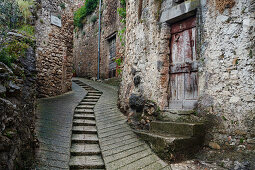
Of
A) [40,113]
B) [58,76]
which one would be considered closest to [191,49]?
[40,113]

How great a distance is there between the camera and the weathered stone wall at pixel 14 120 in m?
1.91

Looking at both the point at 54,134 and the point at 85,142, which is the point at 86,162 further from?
the point at 54,134

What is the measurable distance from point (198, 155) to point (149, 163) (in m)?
0.83

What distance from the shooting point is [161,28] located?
458cm

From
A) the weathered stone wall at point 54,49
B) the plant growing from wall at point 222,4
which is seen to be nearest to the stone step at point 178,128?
the plant growing from wall at point 222,4

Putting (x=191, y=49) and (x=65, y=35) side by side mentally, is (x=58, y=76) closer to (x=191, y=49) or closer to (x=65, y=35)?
(x=65, y=35)

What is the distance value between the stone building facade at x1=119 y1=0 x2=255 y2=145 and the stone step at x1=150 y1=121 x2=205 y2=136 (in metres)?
0.20

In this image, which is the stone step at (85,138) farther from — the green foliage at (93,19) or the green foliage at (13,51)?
the green foliage at (93,19)

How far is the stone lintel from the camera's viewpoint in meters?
3.98

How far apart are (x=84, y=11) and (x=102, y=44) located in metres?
3.50

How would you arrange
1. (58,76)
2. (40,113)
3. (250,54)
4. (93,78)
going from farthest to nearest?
(93,78)
(58,76)
(40,113)
(250,54)

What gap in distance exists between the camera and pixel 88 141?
4.20m

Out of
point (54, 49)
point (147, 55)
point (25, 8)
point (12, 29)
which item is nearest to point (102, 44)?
point (54, 49)

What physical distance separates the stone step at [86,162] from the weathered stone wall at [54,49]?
407 cm
